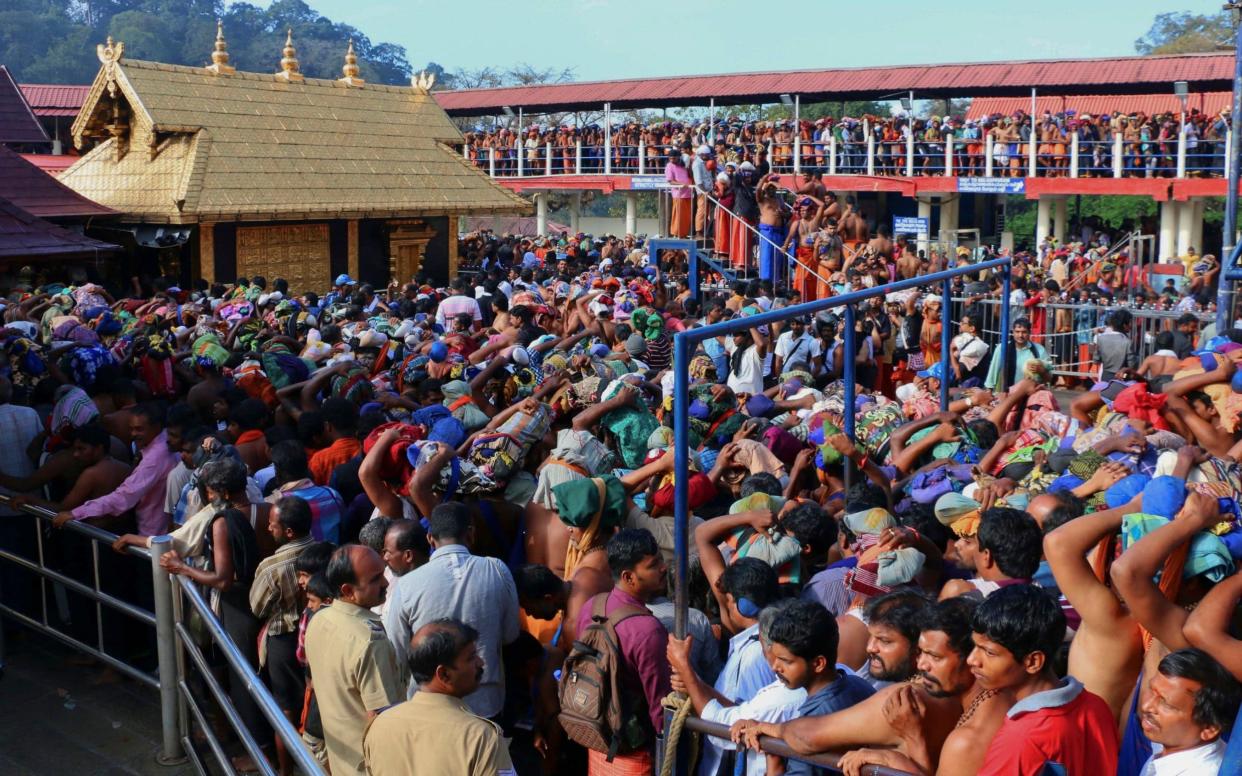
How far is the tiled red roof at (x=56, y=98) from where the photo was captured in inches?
1296

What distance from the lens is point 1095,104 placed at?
35312mm

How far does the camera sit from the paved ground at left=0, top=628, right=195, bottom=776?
5480mm

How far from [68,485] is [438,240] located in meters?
12.8

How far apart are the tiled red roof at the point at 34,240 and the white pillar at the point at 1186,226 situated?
22.5 m

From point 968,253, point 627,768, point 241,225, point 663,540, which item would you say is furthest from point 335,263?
point 627,768

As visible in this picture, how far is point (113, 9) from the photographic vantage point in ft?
345

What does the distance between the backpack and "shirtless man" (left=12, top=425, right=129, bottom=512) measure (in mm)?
3137

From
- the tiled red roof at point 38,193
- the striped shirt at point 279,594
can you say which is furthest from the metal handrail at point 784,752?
the tiled red roof at point 38,193

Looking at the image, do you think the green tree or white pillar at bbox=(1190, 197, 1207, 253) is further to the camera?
the green tree

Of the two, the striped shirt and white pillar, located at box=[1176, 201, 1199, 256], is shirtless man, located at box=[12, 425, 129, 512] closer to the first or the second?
the striped shirt

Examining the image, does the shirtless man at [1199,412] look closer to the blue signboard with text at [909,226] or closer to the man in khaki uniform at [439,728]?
the man in khaki uniform at [439,728]

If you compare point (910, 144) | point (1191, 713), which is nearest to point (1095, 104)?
point (910, 144)

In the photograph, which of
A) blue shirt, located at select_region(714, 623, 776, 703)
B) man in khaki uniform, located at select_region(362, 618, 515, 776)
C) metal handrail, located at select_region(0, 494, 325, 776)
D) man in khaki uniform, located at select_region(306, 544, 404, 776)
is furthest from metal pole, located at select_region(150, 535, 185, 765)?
blue shirt, located at select_region(714, 623, 776, 703)

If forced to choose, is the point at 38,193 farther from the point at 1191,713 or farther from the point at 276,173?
the point at 1191,713
